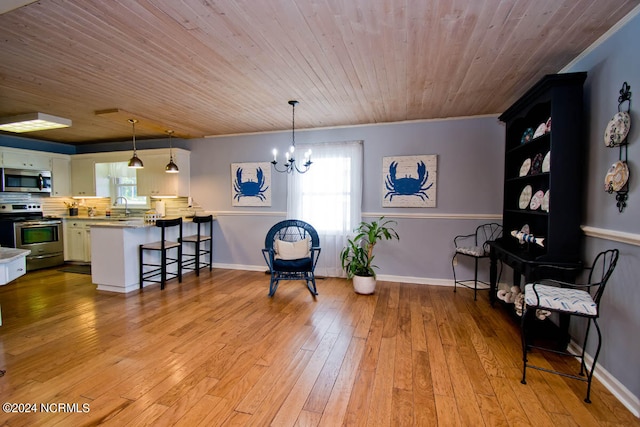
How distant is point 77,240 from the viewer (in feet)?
18.0

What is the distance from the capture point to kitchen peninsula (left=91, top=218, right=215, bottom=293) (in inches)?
149

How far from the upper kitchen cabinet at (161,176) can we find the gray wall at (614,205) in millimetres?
5423

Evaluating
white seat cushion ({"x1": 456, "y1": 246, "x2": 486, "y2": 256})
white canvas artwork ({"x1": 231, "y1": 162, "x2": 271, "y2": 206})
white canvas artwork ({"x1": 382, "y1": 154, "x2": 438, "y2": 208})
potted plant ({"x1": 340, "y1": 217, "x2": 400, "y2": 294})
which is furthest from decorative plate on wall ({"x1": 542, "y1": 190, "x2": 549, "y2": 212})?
white canvas artwork ({"x1": 231, "y1": 162, "x2": 271, "y2": 206})

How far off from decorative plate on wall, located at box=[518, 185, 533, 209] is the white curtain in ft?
6.64

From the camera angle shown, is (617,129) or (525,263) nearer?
(617,129)

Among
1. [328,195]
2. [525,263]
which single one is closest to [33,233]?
[328,195]

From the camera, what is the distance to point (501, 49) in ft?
7.23

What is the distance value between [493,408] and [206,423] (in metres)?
1.67

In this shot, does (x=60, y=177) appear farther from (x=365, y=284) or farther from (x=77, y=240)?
(x=365, y=284)

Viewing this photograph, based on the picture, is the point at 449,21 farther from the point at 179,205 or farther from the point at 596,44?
the point at 179,205

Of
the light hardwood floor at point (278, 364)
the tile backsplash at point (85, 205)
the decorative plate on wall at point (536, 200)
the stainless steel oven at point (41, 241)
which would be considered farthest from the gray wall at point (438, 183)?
the stainless steel oven at point (41, 241)

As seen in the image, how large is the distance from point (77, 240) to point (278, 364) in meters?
5.44

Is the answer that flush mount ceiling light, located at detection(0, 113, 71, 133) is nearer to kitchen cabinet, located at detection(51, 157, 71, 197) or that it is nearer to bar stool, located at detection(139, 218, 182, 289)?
kitchen cabinet, located at detection(51, 157, 71, 197)

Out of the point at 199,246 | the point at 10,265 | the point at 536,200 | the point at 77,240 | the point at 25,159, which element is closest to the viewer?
the point at 10,265
